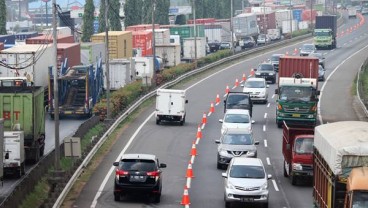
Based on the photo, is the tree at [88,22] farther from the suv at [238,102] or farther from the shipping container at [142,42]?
the suv at [238,102]

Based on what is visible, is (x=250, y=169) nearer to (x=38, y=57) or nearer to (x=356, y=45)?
(x=38, y=57)

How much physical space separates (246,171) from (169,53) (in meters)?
60.1

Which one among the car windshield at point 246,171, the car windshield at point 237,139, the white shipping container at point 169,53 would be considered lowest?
the car windshield at point 246,171

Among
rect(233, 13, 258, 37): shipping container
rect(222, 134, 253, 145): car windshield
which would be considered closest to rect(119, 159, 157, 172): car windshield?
rect(222, 134, 253, 145): car windshield

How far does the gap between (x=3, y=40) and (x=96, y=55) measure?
16.9 meters

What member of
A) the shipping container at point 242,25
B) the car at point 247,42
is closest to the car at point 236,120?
the car at point 247,42

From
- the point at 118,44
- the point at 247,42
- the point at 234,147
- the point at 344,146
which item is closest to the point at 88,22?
the point at 247,42

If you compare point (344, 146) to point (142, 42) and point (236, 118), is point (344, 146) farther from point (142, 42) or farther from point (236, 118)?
point (142, 42)

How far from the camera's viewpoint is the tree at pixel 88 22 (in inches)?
4756

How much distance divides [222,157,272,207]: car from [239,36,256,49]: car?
87.6 meters

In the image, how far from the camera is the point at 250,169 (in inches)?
1352

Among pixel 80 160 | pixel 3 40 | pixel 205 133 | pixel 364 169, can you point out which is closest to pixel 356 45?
pixel 3 40

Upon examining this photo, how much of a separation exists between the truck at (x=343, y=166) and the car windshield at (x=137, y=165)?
7.12 meters

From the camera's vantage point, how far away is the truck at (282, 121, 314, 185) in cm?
3750
